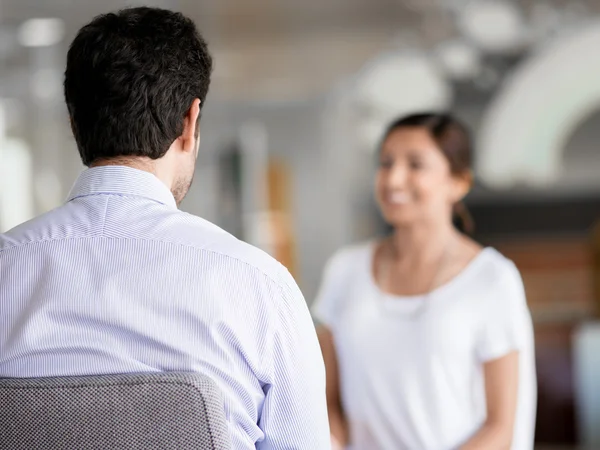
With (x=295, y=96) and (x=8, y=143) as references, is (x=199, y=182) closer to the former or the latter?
(x=295, y=96)

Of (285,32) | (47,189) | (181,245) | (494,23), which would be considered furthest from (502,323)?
(285,32)

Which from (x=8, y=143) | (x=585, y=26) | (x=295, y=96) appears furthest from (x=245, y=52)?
(x=585, y=26)

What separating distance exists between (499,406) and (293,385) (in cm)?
95

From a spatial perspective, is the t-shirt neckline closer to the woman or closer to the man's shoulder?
the woman

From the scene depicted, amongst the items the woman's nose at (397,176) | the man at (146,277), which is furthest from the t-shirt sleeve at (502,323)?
the man at (146,277)

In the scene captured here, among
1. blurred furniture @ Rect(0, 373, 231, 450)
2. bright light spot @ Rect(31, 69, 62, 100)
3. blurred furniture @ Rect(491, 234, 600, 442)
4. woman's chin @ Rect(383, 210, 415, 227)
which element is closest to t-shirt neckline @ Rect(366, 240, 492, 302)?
woman's chin @ Rect(383, 210, 415, 227)

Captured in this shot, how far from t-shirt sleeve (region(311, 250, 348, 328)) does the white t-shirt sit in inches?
4.3

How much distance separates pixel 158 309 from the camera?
1203 mm

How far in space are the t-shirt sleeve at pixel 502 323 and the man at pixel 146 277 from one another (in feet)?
2.94

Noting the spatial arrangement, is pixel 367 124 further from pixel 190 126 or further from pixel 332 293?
pixel 190 126

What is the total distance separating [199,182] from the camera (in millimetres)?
9164

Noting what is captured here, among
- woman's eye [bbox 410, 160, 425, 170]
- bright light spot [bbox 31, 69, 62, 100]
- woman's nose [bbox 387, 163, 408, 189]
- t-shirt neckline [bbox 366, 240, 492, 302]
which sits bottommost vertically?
t-shirt neckline [bbox 366, 240, 492, 302]

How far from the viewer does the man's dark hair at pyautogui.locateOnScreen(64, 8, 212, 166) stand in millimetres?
1273

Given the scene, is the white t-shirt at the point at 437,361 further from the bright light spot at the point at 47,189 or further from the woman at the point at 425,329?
the bright light spot at the point at 47,189
